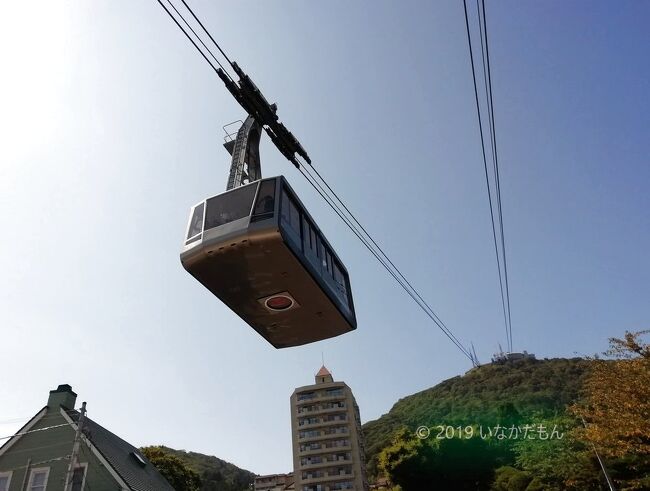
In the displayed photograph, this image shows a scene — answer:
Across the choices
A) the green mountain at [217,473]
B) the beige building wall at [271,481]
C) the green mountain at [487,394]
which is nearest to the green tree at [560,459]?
the green mountain at [217,473]

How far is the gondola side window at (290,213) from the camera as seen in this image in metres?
11.9

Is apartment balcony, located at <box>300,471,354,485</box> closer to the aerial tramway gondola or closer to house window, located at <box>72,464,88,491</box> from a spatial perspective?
house window, located at <box>72,464,88,491</box>

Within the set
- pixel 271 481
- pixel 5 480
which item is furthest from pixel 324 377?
pixel 5 480

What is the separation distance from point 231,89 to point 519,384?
504 ft

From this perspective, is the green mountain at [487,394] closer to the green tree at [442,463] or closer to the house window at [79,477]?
the green tree at [442,463]

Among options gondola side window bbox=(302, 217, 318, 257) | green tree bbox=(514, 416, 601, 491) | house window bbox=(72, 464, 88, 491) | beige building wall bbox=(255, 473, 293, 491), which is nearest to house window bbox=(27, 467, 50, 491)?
house window bbox=(72, 464, 88, 491)

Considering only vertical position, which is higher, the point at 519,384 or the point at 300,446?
the point at 519,384

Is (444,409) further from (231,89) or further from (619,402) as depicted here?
(231,89)

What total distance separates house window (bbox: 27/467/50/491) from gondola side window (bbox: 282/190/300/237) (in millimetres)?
18809

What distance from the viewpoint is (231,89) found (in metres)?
10.6

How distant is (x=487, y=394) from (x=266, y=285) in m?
147

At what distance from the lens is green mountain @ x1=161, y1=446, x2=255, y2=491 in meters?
90.9

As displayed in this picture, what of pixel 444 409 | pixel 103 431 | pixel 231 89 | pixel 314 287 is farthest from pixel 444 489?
pixel 444 409

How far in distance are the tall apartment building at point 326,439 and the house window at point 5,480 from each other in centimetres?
5870
